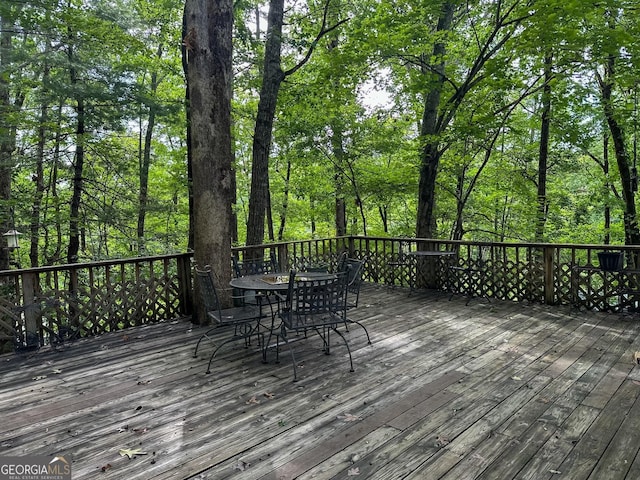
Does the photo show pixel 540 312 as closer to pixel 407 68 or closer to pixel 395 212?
pixel 407 68

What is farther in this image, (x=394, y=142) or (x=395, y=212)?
(x=395, y=212)

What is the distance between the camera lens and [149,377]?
360cm

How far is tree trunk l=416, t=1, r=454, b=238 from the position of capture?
753 centimetres

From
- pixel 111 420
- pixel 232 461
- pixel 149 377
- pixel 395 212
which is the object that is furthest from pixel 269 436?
pixel 395 212

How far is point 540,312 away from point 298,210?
391 inches

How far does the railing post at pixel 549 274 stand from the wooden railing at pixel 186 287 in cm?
1

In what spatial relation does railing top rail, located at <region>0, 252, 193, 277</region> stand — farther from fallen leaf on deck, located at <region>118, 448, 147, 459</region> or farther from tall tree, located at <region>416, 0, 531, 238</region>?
tall tree, located at <region>416, 0, 531, 238</region>

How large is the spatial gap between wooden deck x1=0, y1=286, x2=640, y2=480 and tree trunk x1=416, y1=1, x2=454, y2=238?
3666mm

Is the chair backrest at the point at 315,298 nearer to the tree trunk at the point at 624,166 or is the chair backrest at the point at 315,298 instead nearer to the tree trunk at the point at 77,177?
the tree trunk at the point at 77,177

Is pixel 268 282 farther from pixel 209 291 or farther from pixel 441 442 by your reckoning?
pixel 441 442

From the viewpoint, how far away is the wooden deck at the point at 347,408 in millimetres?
2262

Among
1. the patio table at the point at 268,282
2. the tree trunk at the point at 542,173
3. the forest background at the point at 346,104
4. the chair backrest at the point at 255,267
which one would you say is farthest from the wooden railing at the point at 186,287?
the tree trunk at the point at 542,173

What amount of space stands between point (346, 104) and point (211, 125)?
5407 millimetres

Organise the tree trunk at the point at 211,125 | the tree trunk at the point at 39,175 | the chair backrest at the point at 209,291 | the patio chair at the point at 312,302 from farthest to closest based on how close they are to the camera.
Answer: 1. the tree trunk at the point at 39,175
2. the tree trunk at the point at 211,125
3. the chair backrest at the point at 209,291
4. the patio chair at the point at 312,302
